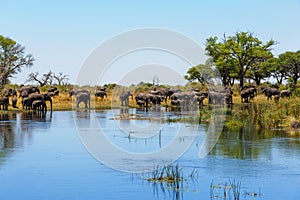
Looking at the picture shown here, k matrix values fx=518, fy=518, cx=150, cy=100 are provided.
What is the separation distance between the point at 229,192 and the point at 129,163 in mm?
4787

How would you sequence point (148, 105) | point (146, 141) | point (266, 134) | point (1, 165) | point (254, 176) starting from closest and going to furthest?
point (254, 176)
point (1, 165)
point (146, 141)
point (266, 134)
point (148, 105)

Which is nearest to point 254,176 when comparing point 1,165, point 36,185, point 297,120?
point 36,185

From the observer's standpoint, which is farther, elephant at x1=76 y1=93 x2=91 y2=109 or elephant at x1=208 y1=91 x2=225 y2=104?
elephant at x1=208 y1=91 x2=225 y2=104

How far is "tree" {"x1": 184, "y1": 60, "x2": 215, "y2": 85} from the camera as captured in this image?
80500 mm

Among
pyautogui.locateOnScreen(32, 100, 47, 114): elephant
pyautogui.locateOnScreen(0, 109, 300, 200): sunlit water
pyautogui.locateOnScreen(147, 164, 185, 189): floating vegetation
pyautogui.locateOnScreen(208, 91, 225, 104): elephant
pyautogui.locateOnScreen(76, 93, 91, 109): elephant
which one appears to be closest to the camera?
pyautogui.locateOnScreen(0, 109, 300, 200): sunlit water

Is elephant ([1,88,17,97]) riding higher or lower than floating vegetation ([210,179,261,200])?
higher

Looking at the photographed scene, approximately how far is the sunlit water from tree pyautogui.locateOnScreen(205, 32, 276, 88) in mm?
45933

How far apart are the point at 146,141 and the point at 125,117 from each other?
444 inches

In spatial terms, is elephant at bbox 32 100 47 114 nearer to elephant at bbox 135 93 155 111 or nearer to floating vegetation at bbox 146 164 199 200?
elephant at bbox 135 93 155 111

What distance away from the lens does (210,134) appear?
24328 mm

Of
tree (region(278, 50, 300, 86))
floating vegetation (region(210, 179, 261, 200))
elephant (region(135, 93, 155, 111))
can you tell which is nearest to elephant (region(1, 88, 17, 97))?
elephant (region(135, 93, 155, 111))

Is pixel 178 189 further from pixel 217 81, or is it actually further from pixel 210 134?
pixel 217 81

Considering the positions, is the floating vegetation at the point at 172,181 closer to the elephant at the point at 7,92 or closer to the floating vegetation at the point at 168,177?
the floating vegetation at the point at 168,177

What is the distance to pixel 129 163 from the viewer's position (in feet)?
54.6
